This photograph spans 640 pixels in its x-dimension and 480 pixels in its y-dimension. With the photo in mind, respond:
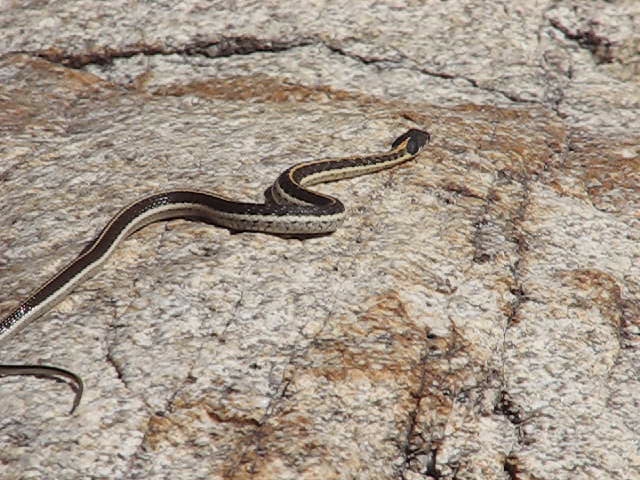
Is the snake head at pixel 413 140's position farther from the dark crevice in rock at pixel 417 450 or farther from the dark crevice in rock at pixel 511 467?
the dark crevice in rock at pixel 511 467

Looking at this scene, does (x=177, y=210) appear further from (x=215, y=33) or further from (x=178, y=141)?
(x=215, y=33)

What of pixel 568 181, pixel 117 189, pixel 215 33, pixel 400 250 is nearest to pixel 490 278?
pixel 400 250

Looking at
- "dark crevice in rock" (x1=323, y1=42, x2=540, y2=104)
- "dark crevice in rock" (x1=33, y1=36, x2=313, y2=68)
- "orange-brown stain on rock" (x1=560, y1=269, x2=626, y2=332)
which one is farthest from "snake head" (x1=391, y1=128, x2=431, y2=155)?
"dark crevice in rock" (x1=33, y1=36, x2=313, y2=68)

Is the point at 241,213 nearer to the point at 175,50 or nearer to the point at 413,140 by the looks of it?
the point at 413,140

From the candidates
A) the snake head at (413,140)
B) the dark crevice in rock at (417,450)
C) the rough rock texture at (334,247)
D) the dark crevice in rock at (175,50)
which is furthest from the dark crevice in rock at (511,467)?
the dark crevice in rock at (175,50)

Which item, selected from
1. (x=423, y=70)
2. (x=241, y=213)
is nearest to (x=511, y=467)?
(x=241, y=213)

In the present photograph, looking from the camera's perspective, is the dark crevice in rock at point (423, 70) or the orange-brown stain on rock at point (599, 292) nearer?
the orange-brown stain on rock at point (599, 292)

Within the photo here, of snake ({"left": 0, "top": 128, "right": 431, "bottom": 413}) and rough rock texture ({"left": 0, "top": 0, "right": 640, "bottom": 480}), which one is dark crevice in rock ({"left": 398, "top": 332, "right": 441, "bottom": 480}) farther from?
snake ({"left": 0, "top": 128, "right": 431, "bottom": 413})

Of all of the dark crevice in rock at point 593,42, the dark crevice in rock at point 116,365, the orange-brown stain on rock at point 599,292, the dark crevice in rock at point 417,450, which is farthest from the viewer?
the dark crevice in rock at point 593,42
